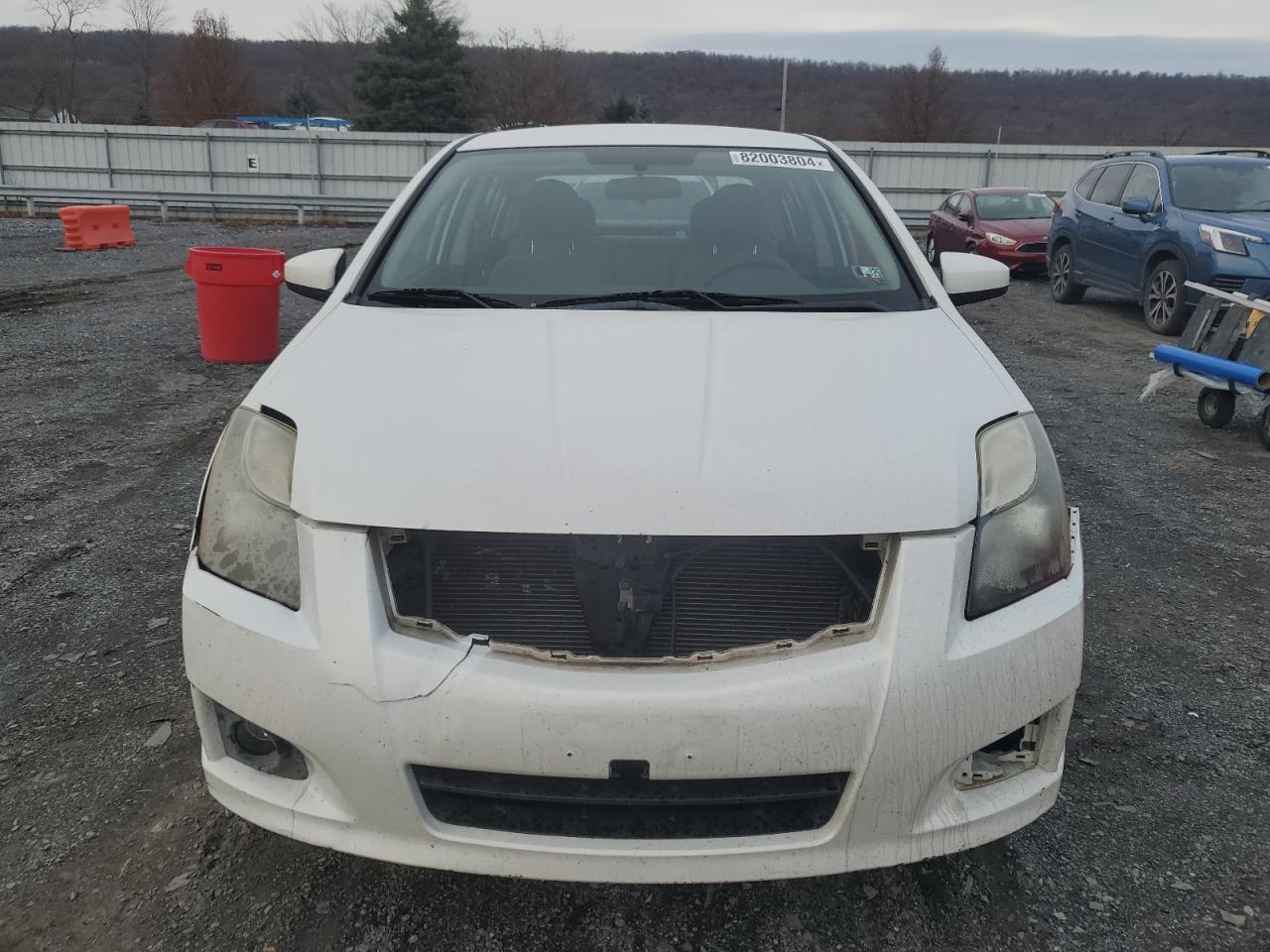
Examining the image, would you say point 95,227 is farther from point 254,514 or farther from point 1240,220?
point 254,514

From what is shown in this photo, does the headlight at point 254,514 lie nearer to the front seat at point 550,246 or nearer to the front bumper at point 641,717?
the front bumper at point 641,717

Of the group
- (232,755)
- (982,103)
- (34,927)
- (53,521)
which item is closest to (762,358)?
(232,755)

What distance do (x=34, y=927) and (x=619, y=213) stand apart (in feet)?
7.65

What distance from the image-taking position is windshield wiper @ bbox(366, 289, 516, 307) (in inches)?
102

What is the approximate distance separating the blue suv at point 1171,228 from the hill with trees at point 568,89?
37121 mm

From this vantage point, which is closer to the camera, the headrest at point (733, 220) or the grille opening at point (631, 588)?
the grille opening at point (631, 588)

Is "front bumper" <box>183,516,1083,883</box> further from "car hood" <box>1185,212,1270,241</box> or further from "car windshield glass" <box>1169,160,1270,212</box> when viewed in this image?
"car windshield glass" <box>1169,160,1270,212</box>

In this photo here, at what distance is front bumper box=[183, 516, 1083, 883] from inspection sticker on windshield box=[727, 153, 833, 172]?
182 cm

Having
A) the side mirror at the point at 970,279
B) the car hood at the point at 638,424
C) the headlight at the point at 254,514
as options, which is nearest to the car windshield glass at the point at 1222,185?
the side mirror at the point at 970,279

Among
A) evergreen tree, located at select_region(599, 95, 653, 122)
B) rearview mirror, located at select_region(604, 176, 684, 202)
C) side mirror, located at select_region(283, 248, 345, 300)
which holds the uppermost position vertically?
evergreen tree, located at select_region(599, 95, 653, 122)

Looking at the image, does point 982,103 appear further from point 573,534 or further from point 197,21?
point 573,534

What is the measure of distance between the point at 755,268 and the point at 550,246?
60 cm

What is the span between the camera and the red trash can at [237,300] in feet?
22.8

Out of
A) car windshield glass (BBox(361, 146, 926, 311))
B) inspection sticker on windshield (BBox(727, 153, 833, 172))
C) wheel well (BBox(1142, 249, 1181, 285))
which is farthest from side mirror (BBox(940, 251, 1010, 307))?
wheel well (BBox(1142, 249, 1181, 285))
